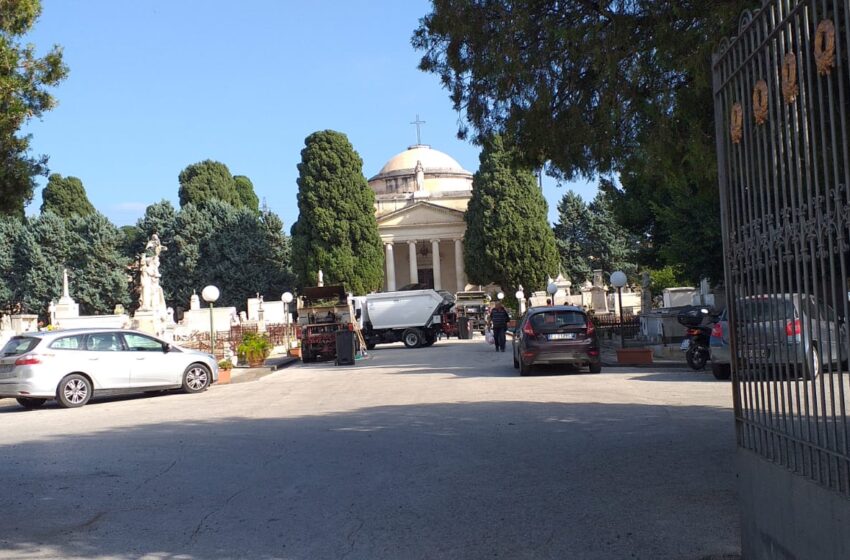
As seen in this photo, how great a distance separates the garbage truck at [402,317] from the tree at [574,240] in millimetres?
38460

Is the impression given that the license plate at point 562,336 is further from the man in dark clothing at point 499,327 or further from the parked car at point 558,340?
the man in dark clothing at point 499,327

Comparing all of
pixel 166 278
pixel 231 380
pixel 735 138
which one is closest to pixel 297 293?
pixel 166 278

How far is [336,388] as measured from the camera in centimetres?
1847

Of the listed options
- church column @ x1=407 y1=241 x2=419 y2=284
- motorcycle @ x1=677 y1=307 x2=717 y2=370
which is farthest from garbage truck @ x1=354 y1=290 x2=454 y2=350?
church column @ x1=407 y1=241 x2=419 y2=284

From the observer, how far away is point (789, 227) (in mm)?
4316

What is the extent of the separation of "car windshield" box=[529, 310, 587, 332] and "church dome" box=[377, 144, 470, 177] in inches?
3107

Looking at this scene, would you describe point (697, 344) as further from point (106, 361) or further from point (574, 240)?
point (574, 240)

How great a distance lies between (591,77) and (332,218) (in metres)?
59.5

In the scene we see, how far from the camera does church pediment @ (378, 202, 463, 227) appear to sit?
276 ft

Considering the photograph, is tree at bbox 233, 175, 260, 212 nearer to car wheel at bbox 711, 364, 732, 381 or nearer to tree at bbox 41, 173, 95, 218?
tree at bbox 41, 173, 95, 218

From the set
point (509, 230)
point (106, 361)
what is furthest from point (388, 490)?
point (509, 230)

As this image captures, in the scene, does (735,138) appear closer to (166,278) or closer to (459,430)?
(459,430)

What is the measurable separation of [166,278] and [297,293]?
9737 millimetres

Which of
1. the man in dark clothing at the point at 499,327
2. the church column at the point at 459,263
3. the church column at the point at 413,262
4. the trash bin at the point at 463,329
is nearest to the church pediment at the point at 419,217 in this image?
the church column at the point at 413,262
